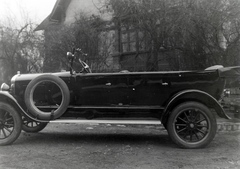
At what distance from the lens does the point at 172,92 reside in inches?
189

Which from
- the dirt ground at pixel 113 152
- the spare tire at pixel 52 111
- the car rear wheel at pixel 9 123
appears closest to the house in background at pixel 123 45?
the dirt ground at pixel 113 152

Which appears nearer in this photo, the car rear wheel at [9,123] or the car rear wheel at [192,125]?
the car rear wheel at [192,125]

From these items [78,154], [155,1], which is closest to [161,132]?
[78,154]

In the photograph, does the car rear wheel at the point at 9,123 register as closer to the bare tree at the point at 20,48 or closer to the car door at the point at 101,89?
the car door at the point at 101,89

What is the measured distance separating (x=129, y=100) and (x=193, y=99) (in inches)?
45.3

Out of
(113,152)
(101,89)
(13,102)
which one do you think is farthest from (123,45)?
(113,152)

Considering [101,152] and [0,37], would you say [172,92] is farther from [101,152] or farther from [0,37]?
[0,37]

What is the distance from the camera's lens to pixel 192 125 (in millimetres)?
4609

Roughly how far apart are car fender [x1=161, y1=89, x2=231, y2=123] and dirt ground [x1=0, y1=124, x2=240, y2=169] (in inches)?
24.5

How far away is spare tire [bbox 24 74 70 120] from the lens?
4809 mm

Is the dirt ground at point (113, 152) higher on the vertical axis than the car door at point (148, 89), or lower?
lower

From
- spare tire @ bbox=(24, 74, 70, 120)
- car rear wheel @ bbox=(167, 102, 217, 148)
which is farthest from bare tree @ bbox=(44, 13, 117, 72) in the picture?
car rear wheel @ bbox=(167, 102, 217, 148)

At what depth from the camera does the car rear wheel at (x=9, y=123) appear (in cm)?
482

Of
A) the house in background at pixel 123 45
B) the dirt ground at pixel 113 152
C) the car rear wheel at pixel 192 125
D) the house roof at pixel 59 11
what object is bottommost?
the dirt ground at pixel 113 152
